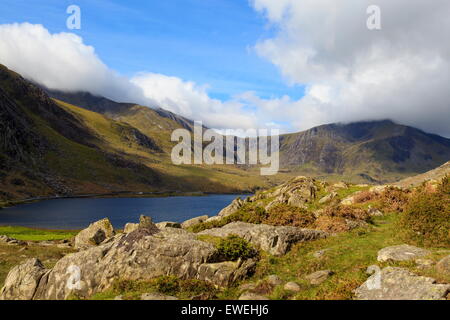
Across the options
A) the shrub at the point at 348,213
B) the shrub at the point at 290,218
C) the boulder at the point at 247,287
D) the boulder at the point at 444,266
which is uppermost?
the boulder at the point at 444,266

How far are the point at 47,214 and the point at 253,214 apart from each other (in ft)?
390

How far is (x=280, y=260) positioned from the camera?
23750mm

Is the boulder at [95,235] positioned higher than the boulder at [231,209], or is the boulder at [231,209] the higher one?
the boulder at [231,209]

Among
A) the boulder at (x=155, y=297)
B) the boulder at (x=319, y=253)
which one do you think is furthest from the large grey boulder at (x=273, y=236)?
the boulder at (x=155, y=297)

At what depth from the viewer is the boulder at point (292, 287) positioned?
709 inches

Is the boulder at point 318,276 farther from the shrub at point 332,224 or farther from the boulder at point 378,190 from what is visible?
the boulder at point 378,190

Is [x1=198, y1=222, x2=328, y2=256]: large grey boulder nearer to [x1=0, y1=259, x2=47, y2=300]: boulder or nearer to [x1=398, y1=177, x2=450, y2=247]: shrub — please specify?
[x1=398, y1=177, x2=450, y2=247]: shrub

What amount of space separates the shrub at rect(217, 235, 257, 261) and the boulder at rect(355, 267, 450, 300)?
8206 mm

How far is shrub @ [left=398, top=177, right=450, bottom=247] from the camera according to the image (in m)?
22.8

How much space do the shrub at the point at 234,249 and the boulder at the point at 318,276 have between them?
4471 mm

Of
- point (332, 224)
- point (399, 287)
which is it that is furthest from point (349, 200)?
point (399, 287)

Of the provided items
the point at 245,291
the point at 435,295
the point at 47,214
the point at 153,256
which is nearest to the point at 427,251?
the point at 435,295

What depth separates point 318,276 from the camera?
63.6ft
